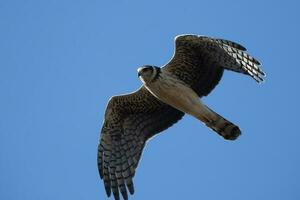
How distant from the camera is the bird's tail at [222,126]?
37.9 ft

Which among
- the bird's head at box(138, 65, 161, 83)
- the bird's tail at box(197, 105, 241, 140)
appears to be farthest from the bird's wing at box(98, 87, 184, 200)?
the bird's tail at box(197, 105, 241, 140)

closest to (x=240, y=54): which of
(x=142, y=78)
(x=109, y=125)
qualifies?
(x=142, y=78)

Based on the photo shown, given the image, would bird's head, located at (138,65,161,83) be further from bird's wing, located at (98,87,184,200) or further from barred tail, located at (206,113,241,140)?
barred tail, located at (206,113,241,140)

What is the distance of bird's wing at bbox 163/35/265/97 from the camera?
11758mm

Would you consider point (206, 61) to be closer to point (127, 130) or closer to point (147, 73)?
point (147, 73)

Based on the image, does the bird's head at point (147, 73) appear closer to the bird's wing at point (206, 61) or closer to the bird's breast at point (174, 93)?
the bird's breast at point (174, 93)

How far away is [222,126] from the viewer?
11.7 meters

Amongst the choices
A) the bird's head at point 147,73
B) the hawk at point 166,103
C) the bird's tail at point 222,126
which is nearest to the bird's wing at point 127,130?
the hawk at point 166,103

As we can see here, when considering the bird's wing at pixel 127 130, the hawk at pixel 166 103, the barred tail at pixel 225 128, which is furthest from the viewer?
the bird's wing at pixel 127 130

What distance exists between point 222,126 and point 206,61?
46.3 inches

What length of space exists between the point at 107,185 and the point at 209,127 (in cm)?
216

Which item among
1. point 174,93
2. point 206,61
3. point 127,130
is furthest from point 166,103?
point 206,61

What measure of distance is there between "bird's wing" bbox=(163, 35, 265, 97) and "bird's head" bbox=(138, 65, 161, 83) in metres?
0.55

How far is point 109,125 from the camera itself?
12859mm
